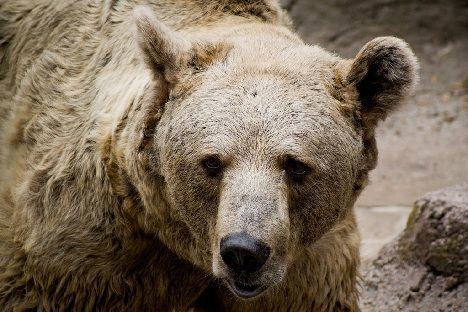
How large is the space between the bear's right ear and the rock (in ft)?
8.10

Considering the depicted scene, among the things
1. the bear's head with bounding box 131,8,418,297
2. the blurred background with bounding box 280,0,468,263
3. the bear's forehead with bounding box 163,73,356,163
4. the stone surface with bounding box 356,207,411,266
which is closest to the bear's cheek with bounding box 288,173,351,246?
Answer: the bear's head with bounding box 131,8,418,297

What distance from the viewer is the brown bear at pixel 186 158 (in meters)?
4.52

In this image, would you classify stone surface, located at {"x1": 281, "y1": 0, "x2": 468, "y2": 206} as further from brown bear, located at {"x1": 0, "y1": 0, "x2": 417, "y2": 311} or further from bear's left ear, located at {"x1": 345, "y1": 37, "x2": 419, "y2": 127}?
bear's left ear, located at {"x1": 345, "y1": 37, "x2": 419, "y2": 127}

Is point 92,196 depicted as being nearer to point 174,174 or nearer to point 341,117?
point 174,174

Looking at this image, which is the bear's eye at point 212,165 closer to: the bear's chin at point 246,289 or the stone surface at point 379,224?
the bear's chin at point 246,289

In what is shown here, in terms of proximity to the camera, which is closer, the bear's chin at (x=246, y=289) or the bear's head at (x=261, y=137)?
the bear's head at (x=261, y=137)

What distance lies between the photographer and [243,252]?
427 centimetres

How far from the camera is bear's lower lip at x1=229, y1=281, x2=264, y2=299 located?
4.54 meters

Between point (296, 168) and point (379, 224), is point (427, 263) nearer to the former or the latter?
point (379, 224)

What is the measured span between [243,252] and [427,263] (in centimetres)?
285

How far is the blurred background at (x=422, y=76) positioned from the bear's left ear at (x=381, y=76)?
532cm

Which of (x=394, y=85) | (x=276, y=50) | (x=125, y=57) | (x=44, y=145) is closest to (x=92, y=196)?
(x=44, y=145)

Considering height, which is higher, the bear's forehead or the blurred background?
the bear's forehead

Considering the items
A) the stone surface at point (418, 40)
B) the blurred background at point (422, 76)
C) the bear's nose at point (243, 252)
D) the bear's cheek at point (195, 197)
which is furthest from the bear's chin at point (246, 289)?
the stone surface at point (418, 40)
